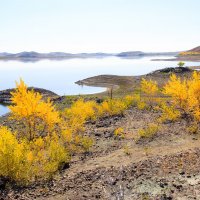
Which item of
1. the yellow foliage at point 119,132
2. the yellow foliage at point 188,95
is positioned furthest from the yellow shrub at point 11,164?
the yellow foliage at point 188,95

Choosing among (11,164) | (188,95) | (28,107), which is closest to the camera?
(11,164)

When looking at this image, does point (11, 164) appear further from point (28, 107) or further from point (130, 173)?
point (28, 107)

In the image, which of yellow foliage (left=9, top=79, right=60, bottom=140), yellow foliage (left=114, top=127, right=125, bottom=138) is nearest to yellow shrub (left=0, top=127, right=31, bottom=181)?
yellow foliage (left=9, top=79, right=60, bottom=140)

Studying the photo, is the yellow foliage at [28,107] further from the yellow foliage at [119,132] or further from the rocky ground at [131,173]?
the yellow foliage at [119,132]

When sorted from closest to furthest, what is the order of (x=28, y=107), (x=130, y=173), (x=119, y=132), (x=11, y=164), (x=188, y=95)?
(x=11, y=164) < (x=130, y=173) < (x=28, y=107) < (x=119, y=132) < (x=188, y=95)

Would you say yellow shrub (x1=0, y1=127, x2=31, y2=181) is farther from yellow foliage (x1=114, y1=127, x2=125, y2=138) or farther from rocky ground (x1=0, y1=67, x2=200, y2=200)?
yellow foliage (x1=114, y1=127, x2=125, y2=138)

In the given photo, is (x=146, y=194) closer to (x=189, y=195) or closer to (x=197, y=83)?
(x=189, y=195)

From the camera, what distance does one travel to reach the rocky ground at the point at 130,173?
14.6 metres

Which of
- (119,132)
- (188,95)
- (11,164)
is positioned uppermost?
(188,95)

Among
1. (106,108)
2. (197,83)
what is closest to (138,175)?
(197,83)

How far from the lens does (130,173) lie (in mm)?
16641

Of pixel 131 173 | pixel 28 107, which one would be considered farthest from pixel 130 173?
pixel 28 107

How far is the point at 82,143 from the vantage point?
74.0 feet

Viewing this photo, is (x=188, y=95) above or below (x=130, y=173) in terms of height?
above
